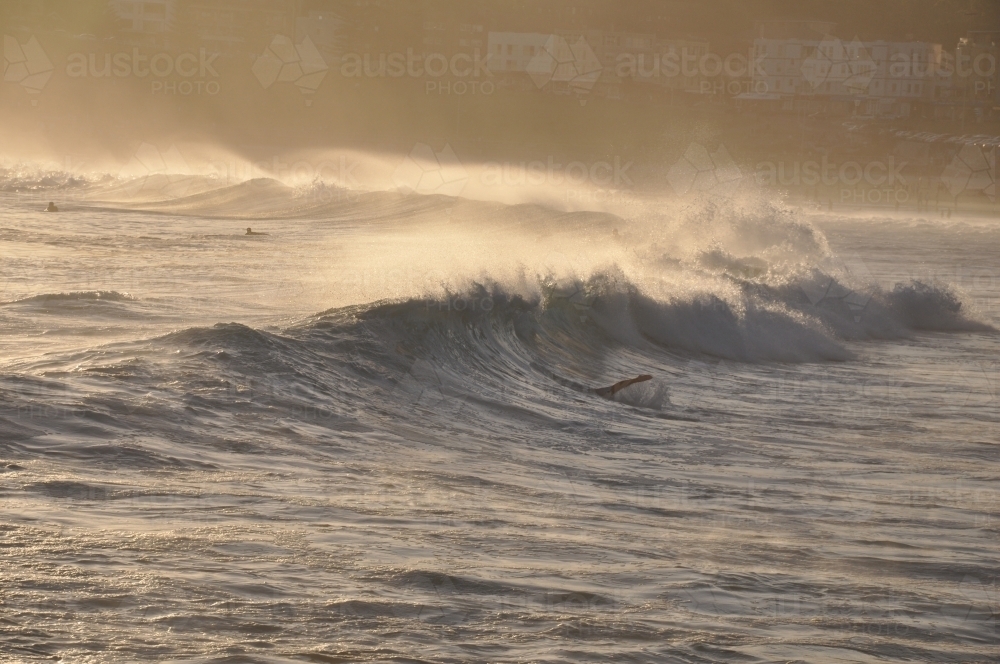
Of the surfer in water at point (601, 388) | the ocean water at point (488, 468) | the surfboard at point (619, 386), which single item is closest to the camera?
the ocean water at point (488, 468)

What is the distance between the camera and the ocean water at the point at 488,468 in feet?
15.2

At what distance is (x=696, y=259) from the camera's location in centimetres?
1877

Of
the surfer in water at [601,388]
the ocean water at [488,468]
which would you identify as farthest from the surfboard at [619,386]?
the ocean water at [488,468]

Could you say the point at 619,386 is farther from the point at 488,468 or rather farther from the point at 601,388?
the point at 488,468

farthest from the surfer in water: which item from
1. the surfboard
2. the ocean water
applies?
the ocean water

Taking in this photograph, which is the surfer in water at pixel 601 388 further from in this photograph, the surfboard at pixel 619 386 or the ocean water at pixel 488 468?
the ocean water at pixel 488 468

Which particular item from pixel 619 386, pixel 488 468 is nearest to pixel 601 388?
pixel 619 386

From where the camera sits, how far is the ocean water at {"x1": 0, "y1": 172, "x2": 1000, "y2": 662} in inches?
183

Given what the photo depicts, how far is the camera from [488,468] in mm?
7465

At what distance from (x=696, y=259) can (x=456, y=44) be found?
85151 mm

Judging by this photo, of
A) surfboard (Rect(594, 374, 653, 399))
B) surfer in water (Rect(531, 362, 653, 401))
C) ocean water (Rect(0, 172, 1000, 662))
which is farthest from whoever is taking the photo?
surfer in water (Rect(531, 362, 653, 401))

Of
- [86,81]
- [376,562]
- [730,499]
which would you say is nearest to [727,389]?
[730,499]

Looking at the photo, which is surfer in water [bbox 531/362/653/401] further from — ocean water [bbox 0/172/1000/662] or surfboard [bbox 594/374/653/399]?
ocean water [bbox 0/172/1000/662]

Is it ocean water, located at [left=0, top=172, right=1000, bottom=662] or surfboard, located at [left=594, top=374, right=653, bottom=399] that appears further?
surfboard, located at [left=594, top=374, right=653, bottom=399]
